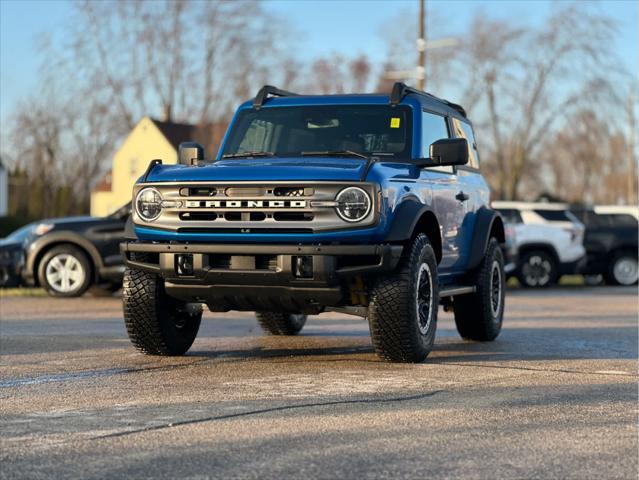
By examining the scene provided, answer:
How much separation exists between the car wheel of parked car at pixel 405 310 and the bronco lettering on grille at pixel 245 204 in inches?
33.6

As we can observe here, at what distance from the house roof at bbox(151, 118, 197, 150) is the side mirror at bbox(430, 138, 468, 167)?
5743 cm

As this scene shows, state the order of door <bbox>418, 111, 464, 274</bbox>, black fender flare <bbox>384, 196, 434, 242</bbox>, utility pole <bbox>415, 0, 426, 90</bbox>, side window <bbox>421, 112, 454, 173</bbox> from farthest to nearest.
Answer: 1. utility pole <bbox>415, 0, 426, 90</bbox>
2. side window <bbox>421, 112, 454, 173</bbox>
3. door <bbox>418, 111, 464, 274</bbox>
4. black fender flare <bbox>384, 196, 434, 242</bbox>

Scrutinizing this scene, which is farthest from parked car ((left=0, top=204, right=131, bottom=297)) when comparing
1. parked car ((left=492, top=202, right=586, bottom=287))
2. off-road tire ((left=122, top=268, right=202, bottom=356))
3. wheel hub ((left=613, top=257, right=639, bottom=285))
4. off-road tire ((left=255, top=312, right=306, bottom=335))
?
wheel hub ((left=613, top=257, right=639, bottom=285))

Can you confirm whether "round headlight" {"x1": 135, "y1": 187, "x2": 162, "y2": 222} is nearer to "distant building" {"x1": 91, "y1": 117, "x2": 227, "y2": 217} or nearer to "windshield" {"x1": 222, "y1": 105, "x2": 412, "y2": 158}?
"windshield" {"x1": 222, "y1": 105, "x2": 412, "y2": 158}

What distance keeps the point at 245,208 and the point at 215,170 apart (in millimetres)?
436

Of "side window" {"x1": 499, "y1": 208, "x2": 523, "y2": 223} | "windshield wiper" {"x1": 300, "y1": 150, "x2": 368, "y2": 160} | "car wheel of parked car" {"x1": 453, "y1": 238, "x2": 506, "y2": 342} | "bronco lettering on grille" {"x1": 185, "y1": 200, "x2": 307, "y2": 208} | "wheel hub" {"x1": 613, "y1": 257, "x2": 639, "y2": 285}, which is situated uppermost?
"windshield wiper" {"x1": 300, "y1": 150, "x2": 368, "y2": 160}

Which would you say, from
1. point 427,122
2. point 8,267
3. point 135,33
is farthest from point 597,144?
point 427,122

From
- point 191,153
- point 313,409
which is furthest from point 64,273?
point 313,409

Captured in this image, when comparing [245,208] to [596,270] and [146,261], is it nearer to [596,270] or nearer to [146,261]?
[146,261]

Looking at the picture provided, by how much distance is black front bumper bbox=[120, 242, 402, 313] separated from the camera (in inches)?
332

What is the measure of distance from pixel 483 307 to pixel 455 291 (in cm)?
96

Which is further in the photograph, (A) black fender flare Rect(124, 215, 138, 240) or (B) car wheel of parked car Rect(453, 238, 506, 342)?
(B) car wheel of parked car Rect(453, 238, 506, 342)

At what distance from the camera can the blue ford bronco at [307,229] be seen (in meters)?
8.49

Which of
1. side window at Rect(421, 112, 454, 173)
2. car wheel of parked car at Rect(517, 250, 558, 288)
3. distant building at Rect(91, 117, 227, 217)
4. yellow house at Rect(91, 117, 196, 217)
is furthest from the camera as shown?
yellow house at Rect(91, 117, 196, 217)
